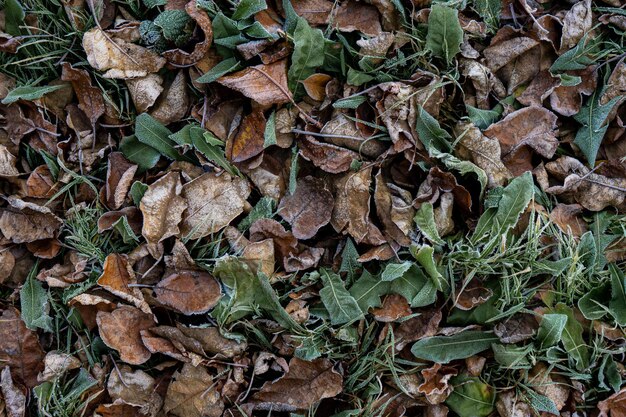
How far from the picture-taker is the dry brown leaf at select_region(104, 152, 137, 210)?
206 centimetres

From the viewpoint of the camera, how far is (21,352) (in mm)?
2029

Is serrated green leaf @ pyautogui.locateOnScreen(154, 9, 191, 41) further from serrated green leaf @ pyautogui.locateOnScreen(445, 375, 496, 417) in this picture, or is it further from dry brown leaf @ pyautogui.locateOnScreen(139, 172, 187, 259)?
serrated green leaf @ pyautogui.locateOnScreen(445, 375, 496, 417)

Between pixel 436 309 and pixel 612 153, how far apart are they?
2.68ft

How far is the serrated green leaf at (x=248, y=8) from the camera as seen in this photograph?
6.68 feet

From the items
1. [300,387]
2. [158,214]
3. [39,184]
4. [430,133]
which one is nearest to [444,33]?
[430,133]

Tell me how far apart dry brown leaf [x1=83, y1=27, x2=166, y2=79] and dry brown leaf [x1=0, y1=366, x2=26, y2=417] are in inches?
41.4

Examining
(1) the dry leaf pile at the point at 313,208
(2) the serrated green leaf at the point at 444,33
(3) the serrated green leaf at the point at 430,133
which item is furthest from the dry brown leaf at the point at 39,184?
(2) the serrated green leaf at the point at 444,33

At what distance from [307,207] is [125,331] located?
2.34 ft

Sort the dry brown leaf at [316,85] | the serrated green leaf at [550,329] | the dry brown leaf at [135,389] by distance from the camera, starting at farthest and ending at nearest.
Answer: the dry brown leaf at [316,85]
the dry brown leaf at [135,389]
the serrated green leaf at [550,329]

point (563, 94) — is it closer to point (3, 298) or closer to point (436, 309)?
point (436, 309)

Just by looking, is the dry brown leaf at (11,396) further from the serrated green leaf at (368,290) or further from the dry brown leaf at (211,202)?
the serrated green leaf at (368,290)

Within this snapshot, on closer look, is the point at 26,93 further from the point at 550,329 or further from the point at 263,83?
the point at 550,329

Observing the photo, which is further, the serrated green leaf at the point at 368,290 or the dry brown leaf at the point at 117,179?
the dry brown leaf at the point at 117,179

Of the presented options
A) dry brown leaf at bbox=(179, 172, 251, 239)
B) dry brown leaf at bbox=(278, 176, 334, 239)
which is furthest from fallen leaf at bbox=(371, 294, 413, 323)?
dry brown leaf at bbox=(179, 172, 251, 239)
